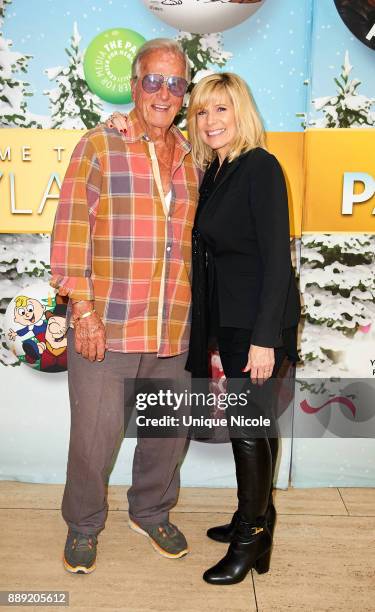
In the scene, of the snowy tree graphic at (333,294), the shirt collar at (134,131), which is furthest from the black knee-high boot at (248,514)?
the shirt collar at (134,131)

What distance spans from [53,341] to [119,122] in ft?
3.15

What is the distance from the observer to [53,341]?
250 centimetres

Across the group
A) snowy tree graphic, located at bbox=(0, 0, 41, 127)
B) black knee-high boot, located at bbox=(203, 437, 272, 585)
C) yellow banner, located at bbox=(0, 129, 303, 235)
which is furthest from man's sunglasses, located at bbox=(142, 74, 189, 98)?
black knee-high boot, located at bbox=(203, 437, 272, 585)

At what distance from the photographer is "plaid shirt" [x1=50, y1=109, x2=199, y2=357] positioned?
6.25ft

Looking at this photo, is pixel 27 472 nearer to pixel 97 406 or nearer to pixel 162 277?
pixel 97 406

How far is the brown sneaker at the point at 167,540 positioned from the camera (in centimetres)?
215

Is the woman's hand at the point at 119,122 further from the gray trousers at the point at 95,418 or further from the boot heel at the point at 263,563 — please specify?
the boot heel at the point at 263,563

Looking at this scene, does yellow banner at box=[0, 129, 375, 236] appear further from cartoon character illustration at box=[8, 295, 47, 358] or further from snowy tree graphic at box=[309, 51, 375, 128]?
cartoon character illustration at box=[8, 295, 47, 358]

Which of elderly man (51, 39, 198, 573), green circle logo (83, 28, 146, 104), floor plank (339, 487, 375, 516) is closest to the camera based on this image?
elderly man (51, 39, 198, 573)

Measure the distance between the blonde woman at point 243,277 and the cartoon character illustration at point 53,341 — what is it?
0.70 m

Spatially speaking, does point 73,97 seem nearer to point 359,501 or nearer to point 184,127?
point 184,127

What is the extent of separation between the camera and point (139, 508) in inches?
89.1

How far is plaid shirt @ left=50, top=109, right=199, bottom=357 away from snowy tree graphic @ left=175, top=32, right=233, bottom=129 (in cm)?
50

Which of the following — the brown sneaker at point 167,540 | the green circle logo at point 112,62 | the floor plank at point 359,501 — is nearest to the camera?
the brown sneaker at point 167,540
